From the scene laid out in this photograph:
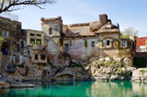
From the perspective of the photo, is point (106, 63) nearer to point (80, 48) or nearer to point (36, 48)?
point (80, 48)

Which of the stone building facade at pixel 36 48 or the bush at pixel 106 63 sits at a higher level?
the stone building facade at pixel 36 48

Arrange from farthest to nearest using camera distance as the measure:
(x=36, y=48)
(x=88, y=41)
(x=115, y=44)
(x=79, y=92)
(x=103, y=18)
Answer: (x=103, y=18), (x=88, y=41), (x=115, y=44), (x=36, y=48), (x=79, y=92)

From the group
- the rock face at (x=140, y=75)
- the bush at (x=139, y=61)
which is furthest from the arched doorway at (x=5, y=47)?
the bush at (x=139, y=61)

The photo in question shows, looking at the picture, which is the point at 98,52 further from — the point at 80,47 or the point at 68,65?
the point at 68,65

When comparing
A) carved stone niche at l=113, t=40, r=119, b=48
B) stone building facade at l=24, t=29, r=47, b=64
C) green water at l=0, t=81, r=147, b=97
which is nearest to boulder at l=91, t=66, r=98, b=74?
carved stone niche at l=113, t=40, r=119, b=48

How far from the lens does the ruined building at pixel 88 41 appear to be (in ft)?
104

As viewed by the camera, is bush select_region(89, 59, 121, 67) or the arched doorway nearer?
bush select_region(89, 59, 121, 67)

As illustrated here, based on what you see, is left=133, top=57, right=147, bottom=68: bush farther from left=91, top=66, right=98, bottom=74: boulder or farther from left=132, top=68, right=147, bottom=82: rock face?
left=91, top=66, right=98, bottom=74: boulder

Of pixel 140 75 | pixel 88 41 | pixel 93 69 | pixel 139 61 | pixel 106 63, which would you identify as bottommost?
pixel 140 75

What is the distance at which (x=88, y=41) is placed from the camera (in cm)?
3353

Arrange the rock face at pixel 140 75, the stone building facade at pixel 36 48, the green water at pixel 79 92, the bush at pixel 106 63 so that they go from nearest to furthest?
1. the green water at pixel 79 92
2. the rock face at pixel 140 75
3. the bush at pixel 106 63
4. the stone building facade at pixel 36 48

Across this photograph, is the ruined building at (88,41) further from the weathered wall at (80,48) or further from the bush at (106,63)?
the bush at (106,63)

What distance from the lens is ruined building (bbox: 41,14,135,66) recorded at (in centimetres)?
3170

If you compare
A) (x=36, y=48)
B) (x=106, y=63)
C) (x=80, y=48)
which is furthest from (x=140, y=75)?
(x=36, y=48)
